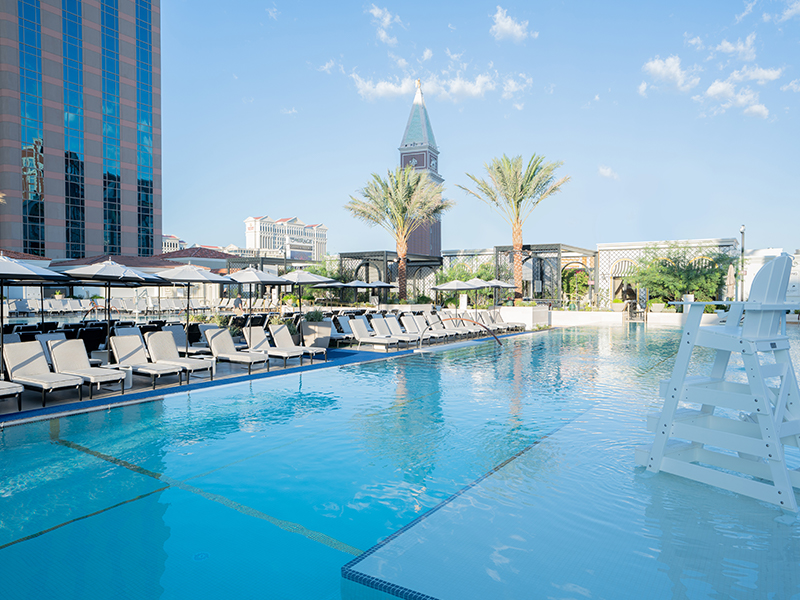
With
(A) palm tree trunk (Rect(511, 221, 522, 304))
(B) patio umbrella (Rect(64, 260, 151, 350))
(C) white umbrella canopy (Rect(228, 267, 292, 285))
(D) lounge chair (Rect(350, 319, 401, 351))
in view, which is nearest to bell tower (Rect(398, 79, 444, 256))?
(A) palm tree trunk (Rect(511, 221, 522, 304))

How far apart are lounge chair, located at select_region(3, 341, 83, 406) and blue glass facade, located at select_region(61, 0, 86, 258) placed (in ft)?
132

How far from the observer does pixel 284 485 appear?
4.34m

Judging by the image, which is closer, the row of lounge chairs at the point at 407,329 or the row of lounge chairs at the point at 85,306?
the row of lounge chairs at the point at 407,329

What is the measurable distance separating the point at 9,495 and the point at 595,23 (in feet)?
81.8

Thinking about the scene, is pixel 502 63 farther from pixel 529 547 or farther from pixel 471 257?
pixel 529 547

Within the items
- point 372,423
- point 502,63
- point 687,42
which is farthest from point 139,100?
point 372,423

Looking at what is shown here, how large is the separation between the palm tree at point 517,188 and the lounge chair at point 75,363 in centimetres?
→ 1892

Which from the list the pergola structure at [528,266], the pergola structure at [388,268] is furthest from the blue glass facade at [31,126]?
the pergola structure at [528,266]

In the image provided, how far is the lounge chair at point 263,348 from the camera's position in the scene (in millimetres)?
10195

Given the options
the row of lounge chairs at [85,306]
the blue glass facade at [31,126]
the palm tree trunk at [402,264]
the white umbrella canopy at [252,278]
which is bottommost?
the row of lounge chairs at [85,306]

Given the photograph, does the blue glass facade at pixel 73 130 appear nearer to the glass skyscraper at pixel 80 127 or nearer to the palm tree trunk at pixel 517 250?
the glass skyscraper at pixel 80 127

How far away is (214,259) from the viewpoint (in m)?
26.1

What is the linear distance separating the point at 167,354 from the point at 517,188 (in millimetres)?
17935

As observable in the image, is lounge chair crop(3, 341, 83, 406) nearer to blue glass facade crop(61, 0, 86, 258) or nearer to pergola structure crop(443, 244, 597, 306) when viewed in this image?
pergola structure crop(443, 244, 597, 306)
